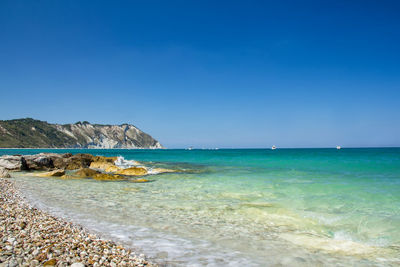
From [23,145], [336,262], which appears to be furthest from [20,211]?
[23,145]

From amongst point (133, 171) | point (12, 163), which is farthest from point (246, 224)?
point (12, 163)

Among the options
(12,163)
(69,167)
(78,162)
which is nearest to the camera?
(12,163)

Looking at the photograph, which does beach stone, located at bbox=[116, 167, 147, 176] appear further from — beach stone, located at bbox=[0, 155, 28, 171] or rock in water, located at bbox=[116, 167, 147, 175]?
beach stone, located at bbox=[0, 155, 28, 171]

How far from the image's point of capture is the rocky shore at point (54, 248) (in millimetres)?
4173

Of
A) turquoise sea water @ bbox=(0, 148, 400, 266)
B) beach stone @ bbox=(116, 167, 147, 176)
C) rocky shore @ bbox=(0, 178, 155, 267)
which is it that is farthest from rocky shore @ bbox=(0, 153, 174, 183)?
rocky shore @ bbox=(0, 178, 155, 267)

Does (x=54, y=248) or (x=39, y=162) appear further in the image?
(x=39, y=162)

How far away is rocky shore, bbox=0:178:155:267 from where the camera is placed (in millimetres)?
4173

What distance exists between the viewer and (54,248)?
15.3 ft

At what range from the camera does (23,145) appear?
517ft

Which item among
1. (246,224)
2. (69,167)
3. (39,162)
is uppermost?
(39,162)

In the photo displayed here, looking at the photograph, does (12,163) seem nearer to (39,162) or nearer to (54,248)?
(39,162)

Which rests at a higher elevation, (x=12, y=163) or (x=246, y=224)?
(x=12, y=163)

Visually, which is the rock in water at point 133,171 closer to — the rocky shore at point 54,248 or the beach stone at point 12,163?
the beach stone at point 12,163

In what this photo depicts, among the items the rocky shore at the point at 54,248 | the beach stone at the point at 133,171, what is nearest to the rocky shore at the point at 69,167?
the beach stone at the point at 133,171
